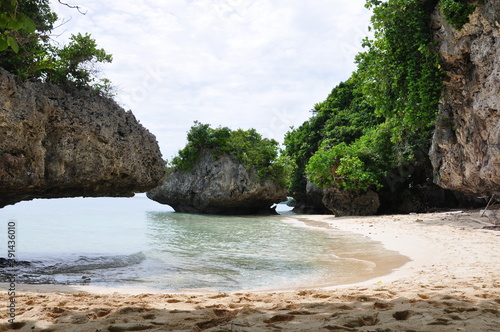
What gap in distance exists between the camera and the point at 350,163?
70.0 ft

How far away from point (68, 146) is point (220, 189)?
21143 mm

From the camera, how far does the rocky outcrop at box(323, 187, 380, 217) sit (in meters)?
22.3

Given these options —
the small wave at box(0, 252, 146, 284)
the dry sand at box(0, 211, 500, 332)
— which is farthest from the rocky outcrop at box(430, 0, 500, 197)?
the small wave at box(0, 252, 146, 284)

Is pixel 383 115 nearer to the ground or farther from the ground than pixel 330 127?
nearer to the ground

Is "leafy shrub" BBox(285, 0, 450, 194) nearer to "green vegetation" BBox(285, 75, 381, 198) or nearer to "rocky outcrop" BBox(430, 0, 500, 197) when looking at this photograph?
"rocky outcrop" BBox(430, 0, 500, 197)

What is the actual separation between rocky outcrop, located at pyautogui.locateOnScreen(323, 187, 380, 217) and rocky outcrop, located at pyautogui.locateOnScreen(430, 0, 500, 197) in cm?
862

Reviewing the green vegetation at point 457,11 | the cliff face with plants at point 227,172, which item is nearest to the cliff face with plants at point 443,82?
the green vegetation at point 457,11

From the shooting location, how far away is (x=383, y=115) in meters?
15.6

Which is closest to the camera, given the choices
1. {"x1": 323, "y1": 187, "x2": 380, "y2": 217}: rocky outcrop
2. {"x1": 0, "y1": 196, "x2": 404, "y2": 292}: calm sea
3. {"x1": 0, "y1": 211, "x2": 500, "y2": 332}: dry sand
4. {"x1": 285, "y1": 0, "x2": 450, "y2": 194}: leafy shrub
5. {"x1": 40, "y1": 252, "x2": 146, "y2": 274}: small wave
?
{"x1": 0, "y1": 211, "x2": 500, "y2": 332}: dry sand

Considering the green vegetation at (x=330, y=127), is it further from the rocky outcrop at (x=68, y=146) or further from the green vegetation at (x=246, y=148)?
the rocky outcrop at (x=68, y=146)

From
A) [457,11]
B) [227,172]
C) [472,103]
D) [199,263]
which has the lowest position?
[199,263]

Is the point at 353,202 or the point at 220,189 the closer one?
the point at 353,202

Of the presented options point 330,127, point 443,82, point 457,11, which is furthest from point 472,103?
point 330,127

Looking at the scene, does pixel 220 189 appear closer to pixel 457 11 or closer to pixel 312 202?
pixel 312 202
